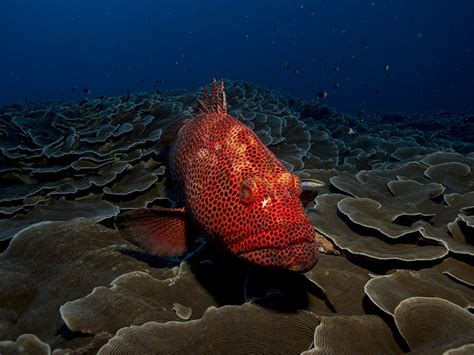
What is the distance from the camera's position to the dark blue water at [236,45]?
5138 inches

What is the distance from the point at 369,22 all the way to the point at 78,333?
182 m

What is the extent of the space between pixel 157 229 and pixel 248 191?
109cm

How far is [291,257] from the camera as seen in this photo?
76.2 inches

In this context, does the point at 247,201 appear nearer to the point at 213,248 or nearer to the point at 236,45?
the point at 213,248

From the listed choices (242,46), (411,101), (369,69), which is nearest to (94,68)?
(242,46)

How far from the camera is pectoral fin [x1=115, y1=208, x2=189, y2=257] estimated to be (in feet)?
8.87

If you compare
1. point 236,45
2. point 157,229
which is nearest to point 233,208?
point 157,229

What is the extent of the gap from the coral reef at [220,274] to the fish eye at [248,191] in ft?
2.66

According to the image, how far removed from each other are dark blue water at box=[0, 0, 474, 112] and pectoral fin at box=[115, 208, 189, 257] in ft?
387

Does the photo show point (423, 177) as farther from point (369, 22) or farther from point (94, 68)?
point (94, 68)

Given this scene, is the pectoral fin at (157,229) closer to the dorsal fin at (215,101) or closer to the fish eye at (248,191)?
the fish eye at (248,191)

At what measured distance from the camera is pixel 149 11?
17200cm

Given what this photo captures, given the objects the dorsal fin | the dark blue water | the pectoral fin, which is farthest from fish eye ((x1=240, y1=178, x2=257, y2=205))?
the dark blue water

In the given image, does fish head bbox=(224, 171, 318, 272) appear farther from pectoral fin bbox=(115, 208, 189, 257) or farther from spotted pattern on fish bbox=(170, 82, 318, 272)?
pectoral fin bbox=(115, 208, 189, 257)
